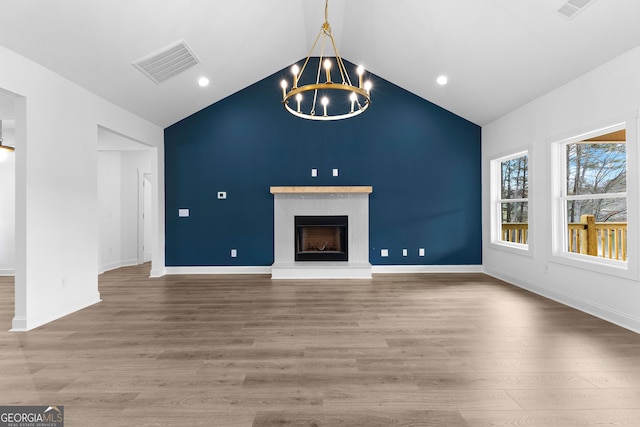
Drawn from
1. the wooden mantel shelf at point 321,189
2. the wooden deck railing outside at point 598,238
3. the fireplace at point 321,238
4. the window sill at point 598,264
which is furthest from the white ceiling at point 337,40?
the fireplace at point 321,238

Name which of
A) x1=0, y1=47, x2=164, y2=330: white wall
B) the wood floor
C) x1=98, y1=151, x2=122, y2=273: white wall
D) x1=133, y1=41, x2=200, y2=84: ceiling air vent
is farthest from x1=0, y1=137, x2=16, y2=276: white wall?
x1=133, y1=41, x2=200, y2=84: ceiling air vent

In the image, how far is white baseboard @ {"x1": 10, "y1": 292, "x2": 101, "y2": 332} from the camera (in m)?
3.10

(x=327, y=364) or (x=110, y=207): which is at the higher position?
(x=110, y=207)

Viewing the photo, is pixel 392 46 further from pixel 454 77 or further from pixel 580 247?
pixel 580 247

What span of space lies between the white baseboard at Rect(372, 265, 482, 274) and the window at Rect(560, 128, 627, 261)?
1.77m

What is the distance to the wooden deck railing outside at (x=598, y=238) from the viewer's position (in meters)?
4.20

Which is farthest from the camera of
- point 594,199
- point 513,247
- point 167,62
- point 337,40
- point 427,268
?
point 427,268

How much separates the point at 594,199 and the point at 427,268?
265cm

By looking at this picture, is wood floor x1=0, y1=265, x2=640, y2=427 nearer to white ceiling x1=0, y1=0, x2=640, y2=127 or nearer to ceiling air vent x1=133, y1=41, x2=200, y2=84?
white ceiling x1=0, y1=0, x2=640, y2=127

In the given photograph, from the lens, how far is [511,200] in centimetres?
519

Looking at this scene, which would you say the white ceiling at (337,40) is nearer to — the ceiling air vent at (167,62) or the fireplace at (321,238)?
the ceiling air vent at (167,62)

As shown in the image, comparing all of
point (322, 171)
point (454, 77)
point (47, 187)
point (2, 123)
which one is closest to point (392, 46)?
point (454, 77)

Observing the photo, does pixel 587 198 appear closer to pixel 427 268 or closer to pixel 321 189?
pixel 427 268

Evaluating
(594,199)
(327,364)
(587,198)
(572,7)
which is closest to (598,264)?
(587,198)
